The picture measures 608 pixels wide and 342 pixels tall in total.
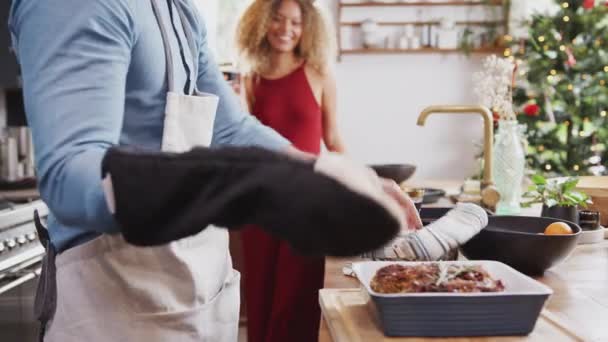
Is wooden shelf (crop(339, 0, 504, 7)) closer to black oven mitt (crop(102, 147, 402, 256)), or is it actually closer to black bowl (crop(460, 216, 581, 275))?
black bowl (crop(460, 216, 581, 275))

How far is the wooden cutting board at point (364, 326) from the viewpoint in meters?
0.99

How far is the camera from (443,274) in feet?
3.38

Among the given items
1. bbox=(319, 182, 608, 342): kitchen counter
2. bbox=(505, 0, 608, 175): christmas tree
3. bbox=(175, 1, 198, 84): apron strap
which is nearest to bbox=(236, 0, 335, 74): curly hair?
bbox=(319, 182, 608, 342): kitchen counter

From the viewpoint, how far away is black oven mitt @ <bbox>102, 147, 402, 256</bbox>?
0.58 metres

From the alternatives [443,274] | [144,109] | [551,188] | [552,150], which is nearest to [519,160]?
[551,188]

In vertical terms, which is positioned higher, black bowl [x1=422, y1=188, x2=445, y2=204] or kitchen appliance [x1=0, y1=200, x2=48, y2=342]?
black bowl [x1=422, y1=188, x2=445, y2=204]

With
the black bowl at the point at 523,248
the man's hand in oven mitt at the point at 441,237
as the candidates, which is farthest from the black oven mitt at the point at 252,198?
the black bowl at the point at 523,248

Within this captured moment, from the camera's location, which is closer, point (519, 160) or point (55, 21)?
point (55, 21)

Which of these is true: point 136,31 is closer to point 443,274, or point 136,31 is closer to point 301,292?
point 443,274

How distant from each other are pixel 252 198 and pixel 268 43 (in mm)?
2753

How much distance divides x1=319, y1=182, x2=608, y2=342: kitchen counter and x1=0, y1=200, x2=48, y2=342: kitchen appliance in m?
1.27

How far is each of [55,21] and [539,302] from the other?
0.75m

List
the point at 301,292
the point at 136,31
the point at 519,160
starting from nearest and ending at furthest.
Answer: the point at 136,31
the point at 519,160
the point at 301,292

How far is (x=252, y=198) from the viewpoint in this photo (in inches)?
23.5
